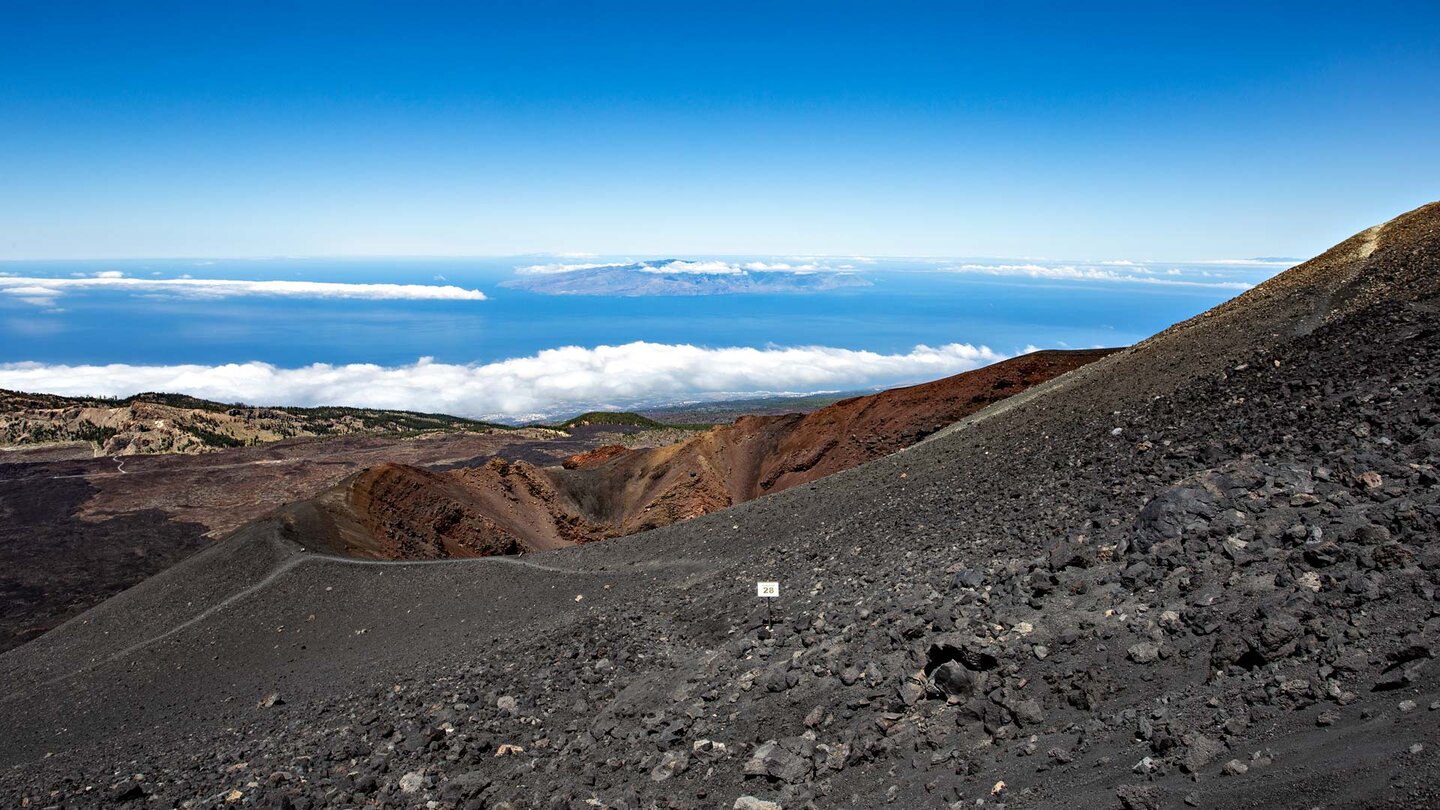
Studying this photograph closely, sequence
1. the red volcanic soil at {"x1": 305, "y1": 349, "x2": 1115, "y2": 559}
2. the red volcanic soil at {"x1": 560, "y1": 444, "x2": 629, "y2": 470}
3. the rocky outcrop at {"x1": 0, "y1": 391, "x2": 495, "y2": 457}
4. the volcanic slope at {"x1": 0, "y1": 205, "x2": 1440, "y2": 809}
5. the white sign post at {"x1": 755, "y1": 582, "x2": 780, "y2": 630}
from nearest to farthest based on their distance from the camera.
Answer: the volcanic slope at {"x1": 0, "y1": 205, "x2": 1440, "y2": 809} → the white sign post at {"x1": 755, "y1": 582, "x2": 780, "y2": 630} → the red volcanic soil at {"x1": 305, "y1": 349, "x2": 1115, "y2": 559} → the red volcanic soil at {"x1": 560, "y1": 444, "x2": 629, "y2": 470} → the rocky outcrop at {"x1": 0, "y1": 391, "x2": 495, "y2": 457}

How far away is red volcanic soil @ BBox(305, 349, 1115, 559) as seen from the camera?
21.3 m

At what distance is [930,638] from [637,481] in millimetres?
21932

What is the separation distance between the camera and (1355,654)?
5141 mm

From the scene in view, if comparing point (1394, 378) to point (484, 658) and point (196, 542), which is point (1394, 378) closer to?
point (484, 658)

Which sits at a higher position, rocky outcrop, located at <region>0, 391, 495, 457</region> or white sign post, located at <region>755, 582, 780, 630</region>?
white sign post, located at <region>755, 582, 780, 630</region>

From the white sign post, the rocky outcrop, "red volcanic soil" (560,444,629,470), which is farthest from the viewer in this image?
the rocky outcrop

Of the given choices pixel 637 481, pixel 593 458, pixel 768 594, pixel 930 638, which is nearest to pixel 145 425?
pixel 593 458

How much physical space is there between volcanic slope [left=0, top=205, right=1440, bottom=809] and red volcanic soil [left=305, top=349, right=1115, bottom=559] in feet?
15.1

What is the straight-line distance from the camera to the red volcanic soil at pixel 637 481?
21.3 metres

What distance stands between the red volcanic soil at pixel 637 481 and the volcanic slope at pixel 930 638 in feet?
15.1

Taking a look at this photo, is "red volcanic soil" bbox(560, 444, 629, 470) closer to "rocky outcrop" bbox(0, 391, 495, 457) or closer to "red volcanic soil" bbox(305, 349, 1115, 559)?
"red volcanic soil" bbox(305, 349, 1115, 559)

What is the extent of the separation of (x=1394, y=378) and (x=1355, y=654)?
22.2 ft

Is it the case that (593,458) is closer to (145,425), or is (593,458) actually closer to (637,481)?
(637,481)

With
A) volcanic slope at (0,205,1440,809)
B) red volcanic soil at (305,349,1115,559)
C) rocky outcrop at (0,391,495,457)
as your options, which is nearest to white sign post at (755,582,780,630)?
volcanic slope at (0,205,1440,809)
